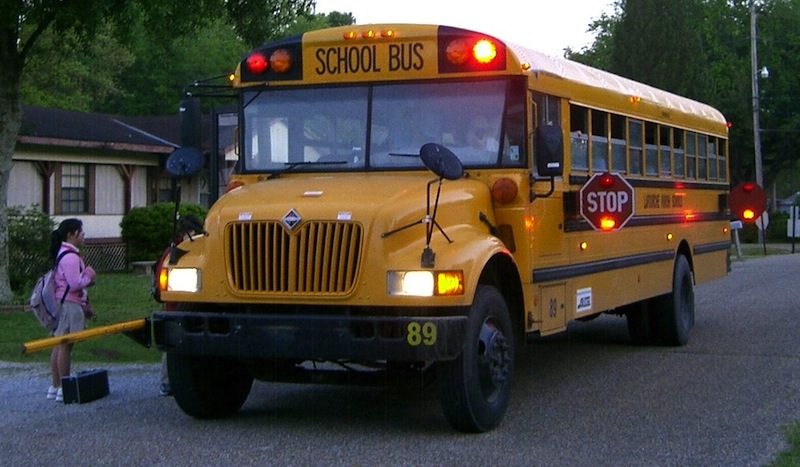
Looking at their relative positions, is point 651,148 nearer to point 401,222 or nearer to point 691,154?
point 691,154

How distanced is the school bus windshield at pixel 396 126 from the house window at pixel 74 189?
18.4 m

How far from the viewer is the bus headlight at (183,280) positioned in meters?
7.78

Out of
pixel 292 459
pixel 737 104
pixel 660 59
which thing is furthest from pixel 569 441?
pixel 737 104

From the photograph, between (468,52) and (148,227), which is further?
(148,227)

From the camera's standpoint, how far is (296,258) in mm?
7504

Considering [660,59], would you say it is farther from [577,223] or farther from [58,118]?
[577,223]

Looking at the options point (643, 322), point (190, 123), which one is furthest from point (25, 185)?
point (190, 123)

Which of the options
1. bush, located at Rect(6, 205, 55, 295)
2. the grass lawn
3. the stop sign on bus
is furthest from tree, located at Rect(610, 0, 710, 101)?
the stop sign on bus

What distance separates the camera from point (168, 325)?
779cm

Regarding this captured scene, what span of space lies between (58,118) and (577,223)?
20.3m

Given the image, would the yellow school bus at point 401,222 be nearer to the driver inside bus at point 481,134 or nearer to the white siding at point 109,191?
the driver inside bus at point 481,134

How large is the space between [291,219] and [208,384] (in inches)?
63.2

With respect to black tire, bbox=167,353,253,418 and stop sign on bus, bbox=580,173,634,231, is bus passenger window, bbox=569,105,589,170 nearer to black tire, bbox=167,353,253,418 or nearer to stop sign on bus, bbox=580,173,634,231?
stop sign on bus, bbox=580,173,634,231

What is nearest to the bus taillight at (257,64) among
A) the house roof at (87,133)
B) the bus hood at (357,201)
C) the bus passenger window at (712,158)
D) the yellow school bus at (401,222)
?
the yellow school bus at (401,222)
